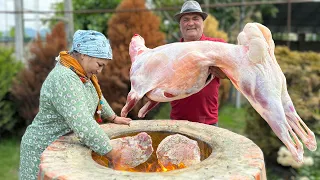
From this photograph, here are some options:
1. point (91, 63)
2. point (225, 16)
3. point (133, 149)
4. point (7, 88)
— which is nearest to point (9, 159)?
point (7, 88)

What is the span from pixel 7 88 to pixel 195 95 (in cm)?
354

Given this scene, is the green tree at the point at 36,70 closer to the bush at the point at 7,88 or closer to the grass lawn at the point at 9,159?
the bush at the point at 7,88

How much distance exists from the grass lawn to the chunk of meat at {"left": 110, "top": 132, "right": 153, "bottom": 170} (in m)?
2.73

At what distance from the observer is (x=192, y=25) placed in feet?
7.62

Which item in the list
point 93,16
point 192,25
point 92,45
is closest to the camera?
point 92,45

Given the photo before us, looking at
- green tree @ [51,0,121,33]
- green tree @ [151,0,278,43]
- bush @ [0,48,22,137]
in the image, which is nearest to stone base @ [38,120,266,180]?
bush @ [0,48,22,137]

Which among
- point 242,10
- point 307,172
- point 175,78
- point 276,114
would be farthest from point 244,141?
point 242,10

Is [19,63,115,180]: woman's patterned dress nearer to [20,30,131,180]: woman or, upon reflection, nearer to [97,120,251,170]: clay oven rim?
[20,30,131,180]: woman

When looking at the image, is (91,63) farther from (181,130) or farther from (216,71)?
(181,130)

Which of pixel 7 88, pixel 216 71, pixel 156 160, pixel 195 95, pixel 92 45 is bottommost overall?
pixel 7 88

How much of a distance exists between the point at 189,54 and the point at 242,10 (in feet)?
20.3

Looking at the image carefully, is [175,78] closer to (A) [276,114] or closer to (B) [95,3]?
(A) [276,114]

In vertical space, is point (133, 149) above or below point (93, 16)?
below

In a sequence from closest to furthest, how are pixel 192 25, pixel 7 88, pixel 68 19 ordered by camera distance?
pixel 192 25 → pixel 7 88 → pixel 68 19
